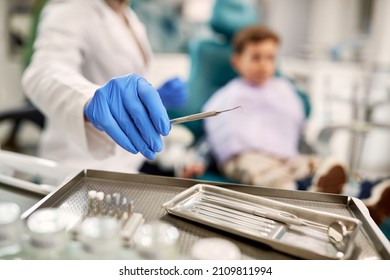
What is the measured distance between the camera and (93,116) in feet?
2.08

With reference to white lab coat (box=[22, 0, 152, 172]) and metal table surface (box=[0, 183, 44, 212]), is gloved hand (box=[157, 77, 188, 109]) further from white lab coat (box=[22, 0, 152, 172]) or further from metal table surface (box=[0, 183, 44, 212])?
metal table surface (box=[0, 183, 44, 212])

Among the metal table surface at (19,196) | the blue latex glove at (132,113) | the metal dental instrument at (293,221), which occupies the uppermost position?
the blue latex glove at (132,113)

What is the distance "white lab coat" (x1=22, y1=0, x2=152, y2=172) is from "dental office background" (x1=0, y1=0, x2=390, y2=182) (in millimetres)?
864

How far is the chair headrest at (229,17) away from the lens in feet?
5.33

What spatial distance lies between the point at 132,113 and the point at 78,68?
35cm

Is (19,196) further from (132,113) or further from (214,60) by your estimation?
(214,60)

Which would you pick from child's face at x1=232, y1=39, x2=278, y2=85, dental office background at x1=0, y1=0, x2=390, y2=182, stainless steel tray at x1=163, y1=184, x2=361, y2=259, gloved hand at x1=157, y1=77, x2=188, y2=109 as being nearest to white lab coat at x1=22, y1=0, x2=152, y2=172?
gloved hand at x1=157, y1=77, x2=188, y2=109

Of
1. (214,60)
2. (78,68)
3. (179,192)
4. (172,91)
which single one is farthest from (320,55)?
(179,192)

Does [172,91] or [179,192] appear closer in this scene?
[179,192]

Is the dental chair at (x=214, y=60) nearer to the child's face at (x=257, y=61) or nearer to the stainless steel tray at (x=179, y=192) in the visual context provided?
the child's face at (x=257, y=61)

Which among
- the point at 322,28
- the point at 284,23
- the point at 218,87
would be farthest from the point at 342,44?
the point at 218,87

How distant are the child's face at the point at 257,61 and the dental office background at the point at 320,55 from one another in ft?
1.03

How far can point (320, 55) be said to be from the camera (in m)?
2.39

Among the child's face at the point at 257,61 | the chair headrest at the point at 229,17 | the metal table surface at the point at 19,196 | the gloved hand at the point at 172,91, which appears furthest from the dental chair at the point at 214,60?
the metal table surface at the point at 19,196
